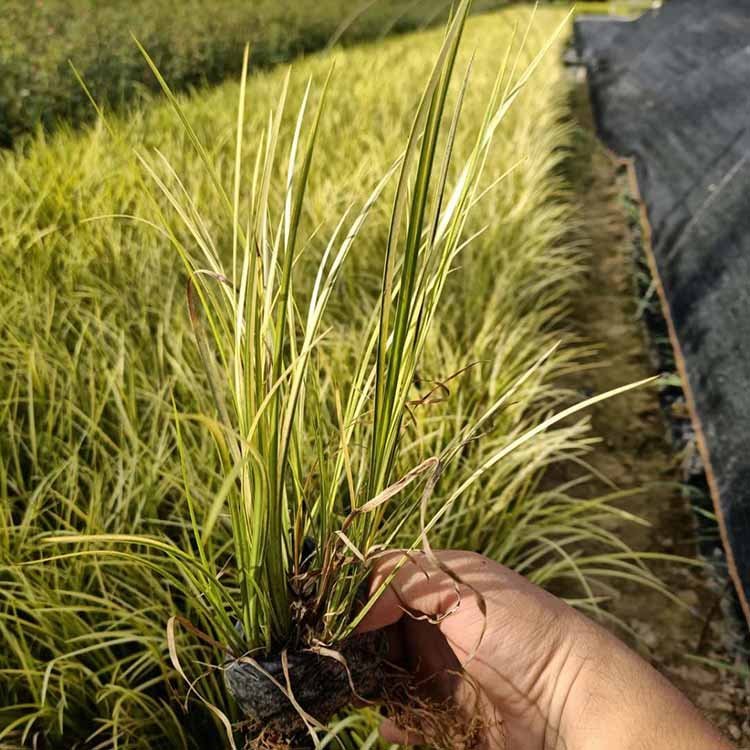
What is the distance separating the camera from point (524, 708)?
0.82m

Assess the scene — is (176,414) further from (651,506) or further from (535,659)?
(651,506)

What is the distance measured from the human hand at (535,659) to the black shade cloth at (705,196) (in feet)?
2.21

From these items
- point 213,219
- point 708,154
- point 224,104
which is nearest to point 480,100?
point 224,104

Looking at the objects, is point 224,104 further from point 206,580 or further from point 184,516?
point 206,580

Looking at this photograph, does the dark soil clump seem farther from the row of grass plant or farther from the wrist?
the row of grass plant

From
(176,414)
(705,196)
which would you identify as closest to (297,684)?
(176,414)

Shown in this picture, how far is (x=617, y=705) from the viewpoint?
0.74 m

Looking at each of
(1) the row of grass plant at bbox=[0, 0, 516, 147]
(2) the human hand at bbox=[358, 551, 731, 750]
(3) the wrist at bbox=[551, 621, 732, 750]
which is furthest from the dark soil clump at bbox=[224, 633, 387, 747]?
(1) the row of grass plant at bbox=[0, 0, 516, 147]

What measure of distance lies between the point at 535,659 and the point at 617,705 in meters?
0.09

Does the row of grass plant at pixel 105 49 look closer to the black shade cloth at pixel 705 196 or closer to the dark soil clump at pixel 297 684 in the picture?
the black shade cloth at pixel 705 196

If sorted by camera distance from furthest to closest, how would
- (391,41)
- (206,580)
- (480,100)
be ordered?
(391,41), (480,100), (206,580)

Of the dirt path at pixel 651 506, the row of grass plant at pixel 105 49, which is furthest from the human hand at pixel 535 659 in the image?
the row of grass plant at pixel 105 49

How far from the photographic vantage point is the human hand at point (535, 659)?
2.43ft

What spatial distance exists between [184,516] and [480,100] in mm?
3254
